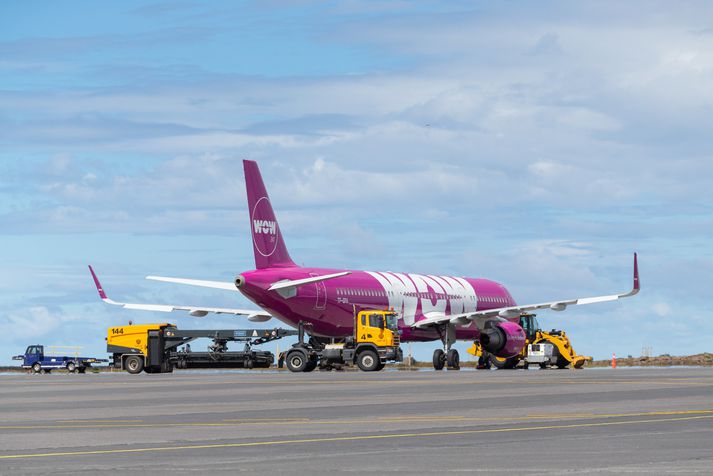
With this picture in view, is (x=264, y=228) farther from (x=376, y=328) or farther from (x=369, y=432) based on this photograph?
(x=369, y=432)

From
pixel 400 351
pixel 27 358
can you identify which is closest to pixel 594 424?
pixel 400 351

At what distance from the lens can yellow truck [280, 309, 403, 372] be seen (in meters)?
65.6

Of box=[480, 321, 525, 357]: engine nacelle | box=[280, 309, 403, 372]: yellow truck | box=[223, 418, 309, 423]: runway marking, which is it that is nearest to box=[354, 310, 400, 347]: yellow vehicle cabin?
box=[280, 309, 403, 372]: yellow truck

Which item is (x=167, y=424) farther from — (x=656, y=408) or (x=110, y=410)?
(x=656, y=408)

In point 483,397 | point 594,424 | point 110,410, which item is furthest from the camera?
point 483,397

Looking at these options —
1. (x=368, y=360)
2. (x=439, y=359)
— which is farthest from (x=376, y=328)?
(x=439, y=359)

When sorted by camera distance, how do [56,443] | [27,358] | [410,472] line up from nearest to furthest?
1. [410,472]
2. [56,443]
3. [27,358]

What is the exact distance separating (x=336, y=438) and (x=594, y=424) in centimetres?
489

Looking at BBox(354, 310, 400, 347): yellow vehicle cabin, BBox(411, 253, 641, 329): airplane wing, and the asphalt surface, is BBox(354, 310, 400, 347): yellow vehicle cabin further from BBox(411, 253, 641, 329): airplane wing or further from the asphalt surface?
the asphalt surface

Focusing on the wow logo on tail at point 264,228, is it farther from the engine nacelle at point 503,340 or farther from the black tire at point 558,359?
the black tire at point 558,359

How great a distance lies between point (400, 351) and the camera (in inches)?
2611

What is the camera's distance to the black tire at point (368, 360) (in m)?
65.4

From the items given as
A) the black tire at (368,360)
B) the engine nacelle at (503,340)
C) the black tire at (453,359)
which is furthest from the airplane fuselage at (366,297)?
the engine nacelle at (503,340)

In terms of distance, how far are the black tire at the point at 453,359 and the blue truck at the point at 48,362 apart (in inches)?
1074
